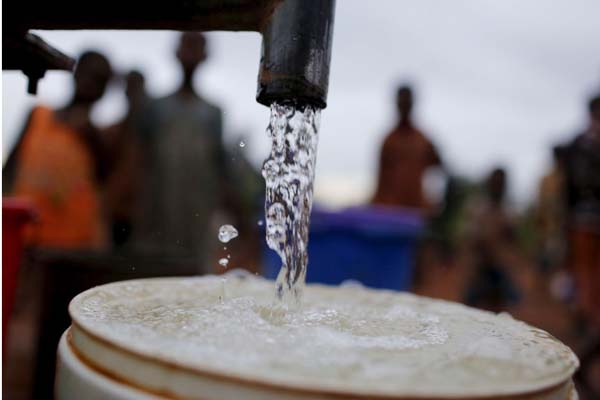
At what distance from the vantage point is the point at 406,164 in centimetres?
498

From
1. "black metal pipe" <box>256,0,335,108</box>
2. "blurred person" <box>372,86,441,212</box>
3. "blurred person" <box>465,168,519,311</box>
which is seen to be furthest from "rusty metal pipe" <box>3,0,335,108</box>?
"blurred person" <box>465,168,519,311</box>

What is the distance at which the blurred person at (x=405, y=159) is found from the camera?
16.3ft

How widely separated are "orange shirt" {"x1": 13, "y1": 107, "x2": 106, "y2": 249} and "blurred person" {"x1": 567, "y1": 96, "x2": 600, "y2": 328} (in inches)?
124

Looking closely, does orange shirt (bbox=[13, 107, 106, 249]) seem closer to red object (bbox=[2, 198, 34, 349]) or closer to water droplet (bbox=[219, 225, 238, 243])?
red object (bbox=[2, 198, 34, 349])

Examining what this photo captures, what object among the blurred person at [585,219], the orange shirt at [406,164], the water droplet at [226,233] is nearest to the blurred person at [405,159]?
the orange shirt at [406,164]

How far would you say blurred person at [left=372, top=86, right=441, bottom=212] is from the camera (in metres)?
4.96

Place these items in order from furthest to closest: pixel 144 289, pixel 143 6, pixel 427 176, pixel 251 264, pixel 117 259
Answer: pixel 251 264 → pixel 427 176 → pixel 117 259 → pixel 144 289 → pixel 143 6

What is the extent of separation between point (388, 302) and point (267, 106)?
1.66 ft

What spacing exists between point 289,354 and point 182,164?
3404mm

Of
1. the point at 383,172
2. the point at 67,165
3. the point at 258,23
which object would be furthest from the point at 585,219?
the point at 258,23

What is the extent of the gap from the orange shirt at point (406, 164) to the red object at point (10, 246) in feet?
13.2

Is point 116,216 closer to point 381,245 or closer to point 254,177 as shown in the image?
point 381,245

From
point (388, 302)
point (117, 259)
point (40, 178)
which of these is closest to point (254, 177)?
point (40, 178)

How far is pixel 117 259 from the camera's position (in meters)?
2.34
